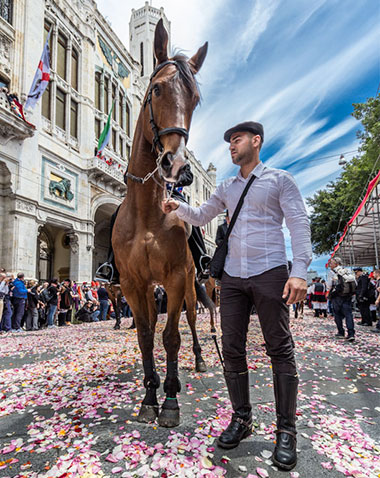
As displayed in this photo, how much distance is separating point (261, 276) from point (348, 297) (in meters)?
7.05

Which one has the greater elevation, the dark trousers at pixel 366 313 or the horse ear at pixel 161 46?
the horse ear at pixel 161 46

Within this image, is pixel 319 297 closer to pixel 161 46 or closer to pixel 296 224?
pixel 296 224

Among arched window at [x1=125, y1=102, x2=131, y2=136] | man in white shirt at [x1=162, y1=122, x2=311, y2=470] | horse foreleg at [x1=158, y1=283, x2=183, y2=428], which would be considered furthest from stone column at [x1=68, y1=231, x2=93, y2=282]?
man in white shirt at [x1=162, y1=122, x2=311, y2=470]

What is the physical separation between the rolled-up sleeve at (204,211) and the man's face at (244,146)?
12.3 inches

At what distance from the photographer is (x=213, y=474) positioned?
1834 millimetres

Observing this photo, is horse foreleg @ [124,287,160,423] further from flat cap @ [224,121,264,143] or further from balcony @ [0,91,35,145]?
balcony @ [0,91,35,145]

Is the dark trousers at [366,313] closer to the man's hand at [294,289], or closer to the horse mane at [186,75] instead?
the man's hand at [294,289]

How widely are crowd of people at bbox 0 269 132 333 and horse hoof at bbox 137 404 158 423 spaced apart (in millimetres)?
9743

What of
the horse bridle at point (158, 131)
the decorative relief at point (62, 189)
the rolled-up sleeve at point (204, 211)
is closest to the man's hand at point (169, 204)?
the rolled-up sleeve at point (204, 211)

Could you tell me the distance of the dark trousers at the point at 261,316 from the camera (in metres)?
2.10

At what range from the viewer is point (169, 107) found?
239 centimetres

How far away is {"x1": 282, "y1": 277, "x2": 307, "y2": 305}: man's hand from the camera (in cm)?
198

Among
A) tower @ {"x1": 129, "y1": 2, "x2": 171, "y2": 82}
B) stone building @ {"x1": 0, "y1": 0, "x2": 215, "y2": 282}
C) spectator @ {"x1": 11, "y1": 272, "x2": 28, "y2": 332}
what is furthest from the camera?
tower @ {"x1": 129, "y1": 2, "x2": 171, "y2": 82}

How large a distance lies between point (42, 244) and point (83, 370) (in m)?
22.4
